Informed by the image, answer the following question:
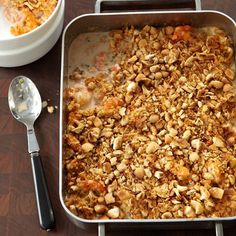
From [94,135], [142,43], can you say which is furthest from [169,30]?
[94,135]

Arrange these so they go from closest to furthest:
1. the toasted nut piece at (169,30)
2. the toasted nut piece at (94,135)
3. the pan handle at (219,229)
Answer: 1. the pan handle at (219,229)
2. the toasted nut piece at (94,135)
3. the toasted nut piece at (169,30)

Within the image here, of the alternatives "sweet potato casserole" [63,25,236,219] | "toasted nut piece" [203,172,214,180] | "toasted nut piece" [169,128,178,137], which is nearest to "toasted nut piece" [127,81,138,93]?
"sweet potato casserole" [63,25,236,219]

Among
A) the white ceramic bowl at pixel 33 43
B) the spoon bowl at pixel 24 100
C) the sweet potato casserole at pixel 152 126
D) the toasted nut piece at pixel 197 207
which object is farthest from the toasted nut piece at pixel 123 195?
the white ceramic bowl at pixel 33 43

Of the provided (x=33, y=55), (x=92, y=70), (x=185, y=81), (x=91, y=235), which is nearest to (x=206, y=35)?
(x=185, y=81)

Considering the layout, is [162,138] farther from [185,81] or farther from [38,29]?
[38,29]

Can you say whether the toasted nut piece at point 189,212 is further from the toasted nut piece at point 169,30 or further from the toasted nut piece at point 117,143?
the toasted nut piece at point 169,30
